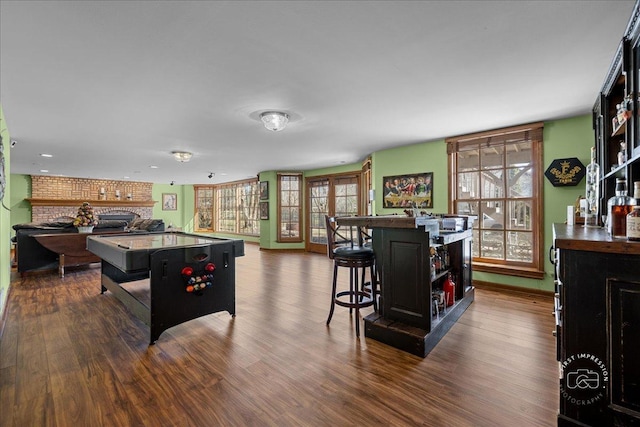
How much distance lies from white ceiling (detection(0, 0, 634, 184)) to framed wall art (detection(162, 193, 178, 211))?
269 inches

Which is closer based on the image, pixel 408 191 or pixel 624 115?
pixel 624 115

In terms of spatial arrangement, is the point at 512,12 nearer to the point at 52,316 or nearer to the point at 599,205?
the point at 599,205

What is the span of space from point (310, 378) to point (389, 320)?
866 millimetres

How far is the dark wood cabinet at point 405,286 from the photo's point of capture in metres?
2.20

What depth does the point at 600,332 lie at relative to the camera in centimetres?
126

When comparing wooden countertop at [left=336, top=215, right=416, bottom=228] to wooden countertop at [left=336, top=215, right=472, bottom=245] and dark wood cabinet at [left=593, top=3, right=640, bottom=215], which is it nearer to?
Answer: wooden countertop at [left=336, top=215, right=472, bottom=245]

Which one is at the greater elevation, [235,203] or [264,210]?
[235,203]

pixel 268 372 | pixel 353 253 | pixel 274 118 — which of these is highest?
pixel 274 118

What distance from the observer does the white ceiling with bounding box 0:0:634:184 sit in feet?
5.28

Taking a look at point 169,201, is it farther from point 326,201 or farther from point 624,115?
point 624,115

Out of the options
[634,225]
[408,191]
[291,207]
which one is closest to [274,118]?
[408,191]

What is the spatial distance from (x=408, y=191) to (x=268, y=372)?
3723 millimetres

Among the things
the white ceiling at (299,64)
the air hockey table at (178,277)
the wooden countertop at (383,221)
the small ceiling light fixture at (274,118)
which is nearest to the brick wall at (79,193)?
the white ceiling at (299,64)

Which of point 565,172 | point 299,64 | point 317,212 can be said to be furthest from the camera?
point 317,212
